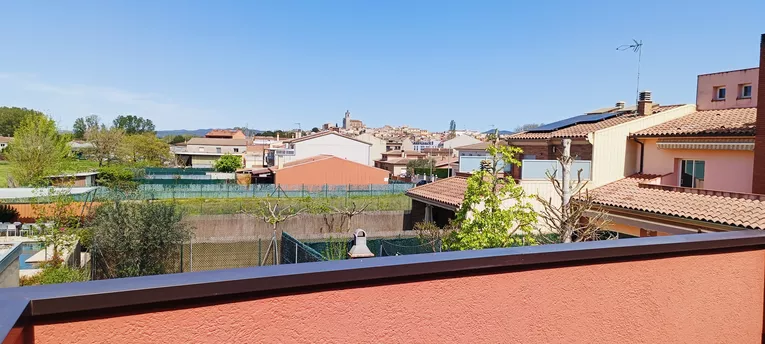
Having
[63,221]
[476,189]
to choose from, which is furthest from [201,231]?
[476,189]

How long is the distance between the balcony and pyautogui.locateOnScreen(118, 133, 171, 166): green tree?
208 ft

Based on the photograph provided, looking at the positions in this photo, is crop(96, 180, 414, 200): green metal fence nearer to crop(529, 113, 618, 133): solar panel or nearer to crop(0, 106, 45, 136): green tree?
crop(529, 113, 618, 133): solar panel

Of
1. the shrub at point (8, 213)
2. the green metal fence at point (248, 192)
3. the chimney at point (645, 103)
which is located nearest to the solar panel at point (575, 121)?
the chimney at point (645, 103)

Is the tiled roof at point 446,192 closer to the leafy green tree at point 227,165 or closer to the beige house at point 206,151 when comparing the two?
the leafy green tree at point 227,165

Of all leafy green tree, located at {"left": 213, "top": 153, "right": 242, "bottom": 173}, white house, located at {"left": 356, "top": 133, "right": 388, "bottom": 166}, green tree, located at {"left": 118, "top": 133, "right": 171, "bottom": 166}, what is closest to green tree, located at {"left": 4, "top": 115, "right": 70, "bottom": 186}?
leafy green tree, located at {"left": 213, "top": 153, "right": 242, "bottom": 173}

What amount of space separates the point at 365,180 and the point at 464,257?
136 ft

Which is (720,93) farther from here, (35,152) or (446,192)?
(35,152)

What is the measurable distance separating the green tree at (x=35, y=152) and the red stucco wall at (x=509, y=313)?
3567cm

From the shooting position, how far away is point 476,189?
10.0 m

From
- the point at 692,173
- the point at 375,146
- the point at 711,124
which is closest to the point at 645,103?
the point at 711,124

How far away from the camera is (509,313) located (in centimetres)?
239

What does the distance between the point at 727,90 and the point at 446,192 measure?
10.5 m

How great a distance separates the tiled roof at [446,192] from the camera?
16266 mm

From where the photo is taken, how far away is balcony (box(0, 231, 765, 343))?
5.16 feet
